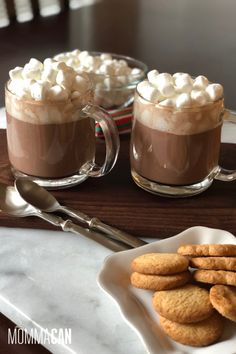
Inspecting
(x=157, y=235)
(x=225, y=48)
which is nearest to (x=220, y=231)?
(x=157, y=235)

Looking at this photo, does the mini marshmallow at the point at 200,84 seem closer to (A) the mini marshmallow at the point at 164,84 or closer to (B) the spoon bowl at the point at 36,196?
(A) the mini marshmallow at the point at 164,84

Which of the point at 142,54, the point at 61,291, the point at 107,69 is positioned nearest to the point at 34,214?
the point at 61,291

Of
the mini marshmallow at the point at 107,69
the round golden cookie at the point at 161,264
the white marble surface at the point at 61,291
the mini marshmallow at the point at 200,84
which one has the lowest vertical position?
the white marble surface at the point at 61,291

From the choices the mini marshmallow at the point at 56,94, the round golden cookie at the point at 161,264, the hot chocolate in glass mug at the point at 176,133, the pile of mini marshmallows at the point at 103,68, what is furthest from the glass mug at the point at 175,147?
the pile of mini marshmallows at the point at 103,68

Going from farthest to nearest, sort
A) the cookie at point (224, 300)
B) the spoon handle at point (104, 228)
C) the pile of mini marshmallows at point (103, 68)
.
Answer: the pile of mini marshmallows at point (103, 68) < the spoon handle at point (104, 228) < the cookie at point (224, 300)

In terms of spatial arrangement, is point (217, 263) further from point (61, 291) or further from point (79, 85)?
point (79, 85)

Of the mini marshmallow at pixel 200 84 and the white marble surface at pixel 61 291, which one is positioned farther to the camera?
the mini marshmallow at pixel 200 84

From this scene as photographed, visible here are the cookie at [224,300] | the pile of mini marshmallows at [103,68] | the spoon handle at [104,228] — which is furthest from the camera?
the pile of mini marshmallows at [103,68]
